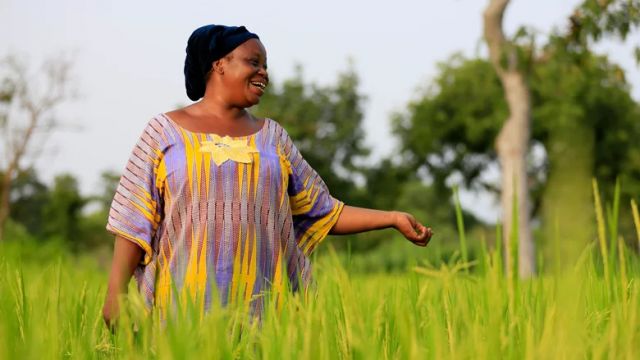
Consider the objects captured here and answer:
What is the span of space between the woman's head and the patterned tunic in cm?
17

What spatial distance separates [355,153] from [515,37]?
2332cm

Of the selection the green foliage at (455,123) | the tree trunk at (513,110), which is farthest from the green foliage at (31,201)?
the tree trunk at (513,110)

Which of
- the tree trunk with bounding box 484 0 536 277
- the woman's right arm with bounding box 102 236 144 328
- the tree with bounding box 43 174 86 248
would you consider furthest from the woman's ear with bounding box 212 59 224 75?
the tree with bounding box 43 174 86 248

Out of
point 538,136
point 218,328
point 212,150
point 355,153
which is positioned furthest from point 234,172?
point 355,153

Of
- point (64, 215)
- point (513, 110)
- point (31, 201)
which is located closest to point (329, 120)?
point (64, 215)

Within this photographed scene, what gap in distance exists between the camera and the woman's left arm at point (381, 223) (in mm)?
2881

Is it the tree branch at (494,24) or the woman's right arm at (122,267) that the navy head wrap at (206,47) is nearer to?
the woman's right arm at (122,267)

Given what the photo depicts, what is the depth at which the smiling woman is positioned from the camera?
2785 mm

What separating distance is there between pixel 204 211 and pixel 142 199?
23 cm

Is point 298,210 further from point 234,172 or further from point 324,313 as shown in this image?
point 324,313

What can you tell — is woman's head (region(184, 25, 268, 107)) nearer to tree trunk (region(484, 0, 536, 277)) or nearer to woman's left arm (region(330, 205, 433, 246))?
woman's left arm (region(330, 205, 433, 246))

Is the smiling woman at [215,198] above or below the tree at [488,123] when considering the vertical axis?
below

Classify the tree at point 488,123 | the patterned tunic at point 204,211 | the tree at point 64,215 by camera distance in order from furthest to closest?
the tree at point 64,215 → the tree at point 488,123 → the patterned tunic at point 204,211

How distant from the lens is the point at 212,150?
2.83 metres
